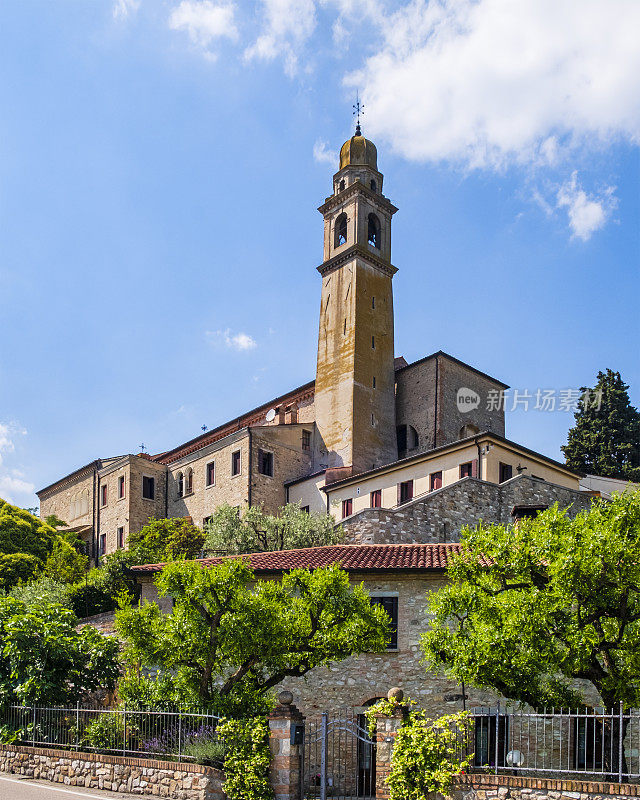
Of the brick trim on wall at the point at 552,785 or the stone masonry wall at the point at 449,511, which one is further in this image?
the stone masonry wall at the point at 449,511

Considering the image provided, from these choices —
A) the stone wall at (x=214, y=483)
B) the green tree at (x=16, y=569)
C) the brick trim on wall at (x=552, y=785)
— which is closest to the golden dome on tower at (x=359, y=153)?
the stone wall at (x=214, y=483)

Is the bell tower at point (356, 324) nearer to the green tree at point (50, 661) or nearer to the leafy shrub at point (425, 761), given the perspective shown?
the green tree at point (50, 661)

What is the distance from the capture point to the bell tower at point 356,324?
1940 inches

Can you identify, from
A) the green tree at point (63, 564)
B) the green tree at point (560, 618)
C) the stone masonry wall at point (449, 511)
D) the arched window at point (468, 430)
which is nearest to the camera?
the green tree at point (560, 618)

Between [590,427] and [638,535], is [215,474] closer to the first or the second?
[590,427]

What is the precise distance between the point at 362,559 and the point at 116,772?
882 centimetres

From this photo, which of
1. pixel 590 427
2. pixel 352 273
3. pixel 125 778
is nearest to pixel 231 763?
pixel 125 778

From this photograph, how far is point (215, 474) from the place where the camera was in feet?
167

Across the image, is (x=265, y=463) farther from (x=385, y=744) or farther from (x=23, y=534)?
(x=385, y=744)

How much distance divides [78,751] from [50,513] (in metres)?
52.6

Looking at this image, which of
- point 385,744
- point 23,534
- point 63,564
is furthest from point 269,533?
point 385,744

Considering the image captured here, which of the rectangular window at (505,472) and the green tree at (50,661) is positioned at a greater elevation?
the rectangular window at (505,472)

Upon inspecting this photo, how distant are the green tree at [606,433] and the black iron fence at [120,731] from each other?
40.0 metres

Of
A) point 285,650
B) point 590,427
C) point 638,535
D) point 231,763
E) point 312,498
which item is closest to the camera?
point 231,763
